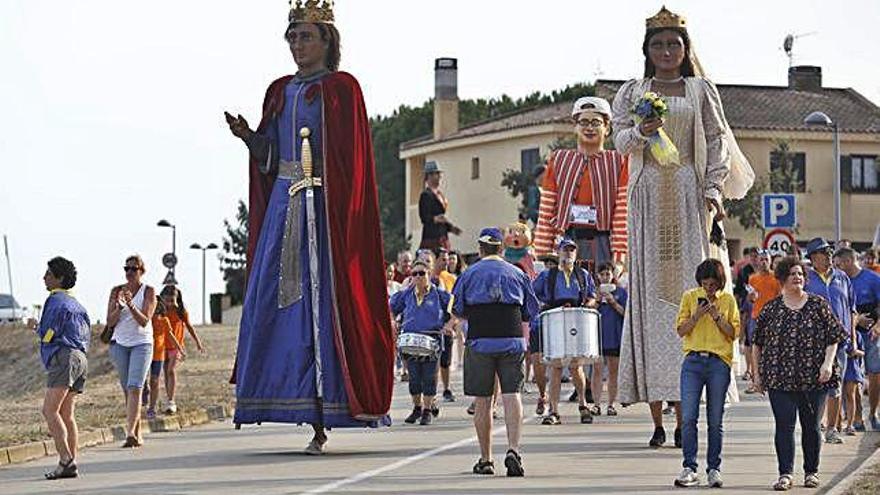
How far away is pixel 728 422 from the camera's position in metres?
22.1

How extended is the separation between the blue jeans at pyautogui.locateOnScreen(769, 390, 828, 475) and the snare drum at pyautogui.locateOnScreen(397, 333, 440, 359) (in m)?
7.32

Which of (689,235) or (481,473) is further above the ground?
(689,235)

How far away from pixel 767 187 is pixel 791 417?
220 feet

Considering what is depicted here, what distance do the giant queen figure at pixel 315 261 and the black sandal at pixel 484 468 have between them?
234cm

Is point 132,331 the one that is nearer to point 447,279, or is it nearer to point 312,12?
point 312,12

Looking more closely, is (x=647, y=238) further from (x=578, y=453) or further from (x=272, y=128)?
(x=272, y=128)

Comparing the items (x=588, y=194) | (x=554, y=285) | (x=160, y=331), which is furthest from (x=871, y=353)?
(x=160, y=331)

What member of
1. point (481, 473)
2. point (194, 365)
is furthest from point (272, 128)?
point (194, 365)

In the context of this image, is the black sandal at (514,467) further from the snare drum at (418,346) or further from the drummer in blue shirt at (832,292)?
the snare drum at (418,346)

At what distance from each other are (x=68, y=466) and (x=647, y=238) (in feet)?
17.6

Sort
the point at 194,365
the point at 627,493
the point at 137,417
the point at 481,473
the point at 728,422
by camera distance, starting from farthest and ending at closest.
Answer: the point at 194,365
the point at 728,422
the point at 137,417
the point at 481,473
the point at 627,493

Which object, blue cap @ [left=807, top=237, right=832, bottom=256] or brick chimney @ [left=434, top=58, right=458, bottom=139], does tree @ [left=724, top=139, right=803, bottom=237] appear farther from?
blue cap @ [left=807, top=237, right=832, bottom=256]

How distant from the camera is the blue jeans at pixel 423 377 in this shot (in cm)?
2256

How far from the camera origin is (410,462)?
17484mm
